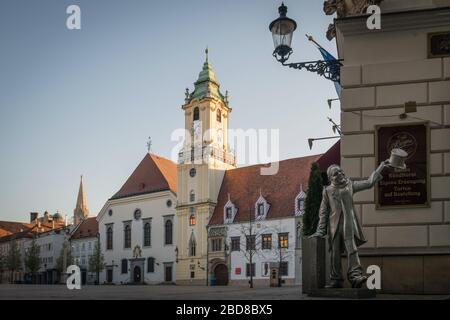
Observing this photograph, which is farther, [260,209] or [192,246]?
[192,246]

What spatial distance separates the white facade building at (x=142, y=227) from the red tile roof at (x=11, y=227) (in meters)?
63.8

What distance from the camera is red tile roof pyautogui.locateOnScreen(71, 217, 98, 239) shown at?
82275 millimetres

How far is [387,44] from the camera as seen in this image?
10.1 meters

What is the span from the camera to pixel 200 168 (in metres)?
62.1

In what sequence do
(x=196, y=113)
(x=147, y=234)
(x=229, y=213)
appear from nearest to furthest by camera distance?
(x=229, y=213) < (x=147, y=234) < (x=196, y=113)

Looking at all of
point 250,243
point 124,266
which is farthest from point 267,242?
point 124,266

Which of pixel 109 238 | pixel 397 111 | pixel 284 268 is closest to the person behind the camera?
pixel 397 111

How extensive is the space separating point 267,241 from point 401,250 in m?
45.2

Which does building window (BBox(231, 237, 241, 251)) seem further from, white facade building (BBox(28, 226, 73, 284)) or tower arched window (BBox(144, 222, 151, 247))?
white facade building (BBox(28, 226, 73, 284))

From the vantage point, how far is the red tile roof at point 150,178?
6769 centimetres

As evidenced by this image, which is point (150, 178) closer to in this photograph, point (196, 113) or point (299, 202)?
point (196, 113)

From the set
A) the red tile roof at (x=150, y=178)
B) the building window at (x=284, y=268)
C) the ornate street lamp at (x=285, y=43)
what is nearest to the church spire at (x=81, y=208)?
the red tile roof at (x=150, y=178)

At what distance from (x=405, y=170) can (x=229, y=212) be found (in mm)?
49508
